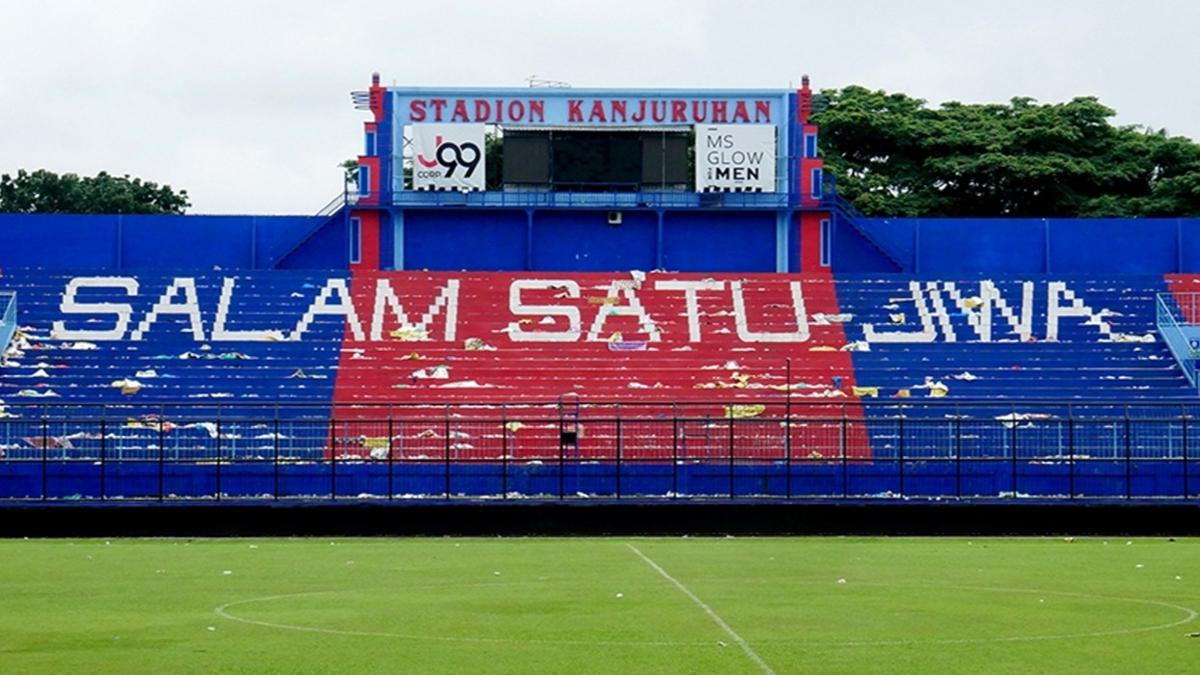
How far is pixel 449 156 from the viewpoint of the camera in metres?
50.1

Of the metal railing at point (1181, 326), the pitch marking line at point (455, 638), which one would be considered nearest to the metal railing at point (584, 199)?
the metal railing at point (1181, 326)

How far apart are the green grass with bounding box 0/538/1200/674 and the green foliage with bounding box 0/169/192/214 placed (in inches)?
2069

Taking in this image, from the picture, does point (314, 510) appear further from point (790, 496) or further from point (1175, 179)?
point (1175, 179)

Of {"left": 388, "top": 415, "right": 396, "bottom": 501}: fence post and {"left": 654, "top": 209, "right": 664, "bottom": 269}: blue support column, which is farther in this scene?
{"left": 654, "top": 209, "right": 664, "bottom": 269}: blue support column

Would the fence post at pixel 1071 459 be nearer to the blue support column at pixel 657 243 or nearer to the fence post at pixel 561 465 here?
the fence post at pixel 561 465

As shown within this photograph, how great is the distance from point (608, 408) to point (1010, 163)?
32.5 metres

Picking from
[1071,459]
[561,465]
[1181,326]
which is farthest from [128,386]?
[1181,326]

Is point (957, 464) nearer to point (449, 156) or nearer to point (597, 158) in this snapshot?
point (597, 158)

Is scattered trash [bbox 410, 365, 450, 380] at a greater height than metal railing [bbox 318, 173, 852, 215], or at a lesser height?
lesser

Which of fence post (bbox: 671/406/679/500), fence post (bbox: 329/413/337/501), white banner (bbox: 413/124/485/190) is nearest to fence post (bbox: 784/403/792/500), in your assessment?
fence post (bbox: 671/406/679/500)

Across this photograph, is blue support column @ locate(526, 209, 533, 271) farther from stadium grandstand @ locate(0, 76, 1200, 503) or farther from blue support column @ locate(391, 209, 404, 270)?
blue support column @ locate(391, 209, 404, 270)

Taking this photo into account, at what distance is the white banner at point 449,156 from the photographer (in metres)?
50.0

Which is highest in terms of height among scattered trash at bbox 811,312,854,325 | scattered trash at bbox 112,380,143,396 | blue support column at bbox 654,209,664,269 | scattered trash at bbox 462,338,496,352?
blue support column at bbox 654,209,664,269

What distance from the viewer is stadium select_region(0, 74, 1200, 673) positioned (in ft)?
57.6
